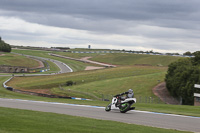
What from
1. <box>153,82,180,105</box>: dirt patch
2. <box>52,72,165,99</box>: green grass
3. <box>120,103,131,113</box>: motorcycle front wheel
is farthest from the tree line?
<box>120,103,131,113</box>: motorcycle front wheel

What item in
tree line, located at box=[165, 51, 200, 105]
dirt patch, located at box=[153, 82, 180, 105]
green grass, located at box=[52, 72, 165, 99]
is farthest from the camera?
green grass, located at box=[52, 72, 165, 99]

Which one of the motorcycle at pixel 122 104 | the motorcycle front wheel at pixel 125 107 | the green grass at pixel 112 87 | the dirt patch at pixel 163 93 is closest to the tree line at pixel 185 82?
the dirt patch at pixel 163 93

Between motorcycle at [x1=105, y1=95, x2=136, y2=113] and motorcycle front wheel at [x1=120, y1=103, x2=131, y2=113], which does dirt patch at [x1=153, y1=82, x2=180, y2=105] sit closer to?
motorcycle at [x1=105, y1=95, x2=136, y2=113]

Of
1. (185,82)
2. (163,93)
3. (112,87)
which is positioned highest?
(185,82)

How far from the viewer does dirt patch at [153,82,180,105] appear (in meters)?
43.8

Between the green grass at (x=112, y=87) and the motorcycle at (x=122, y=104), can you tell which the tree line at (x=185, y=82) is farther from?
the motorcycle at (x=122, y=104)

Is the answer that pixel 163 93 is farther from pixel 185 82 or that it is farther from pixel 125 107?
pixel 125 107

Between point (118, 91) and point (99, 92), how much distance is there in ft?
10.2

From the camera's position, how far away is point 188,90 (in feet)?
134

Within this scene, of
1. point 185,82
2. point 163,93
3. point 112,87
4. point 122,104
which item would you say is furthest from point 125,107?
point 112,87

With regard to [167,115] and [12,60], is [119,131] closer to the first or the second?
[167,115]

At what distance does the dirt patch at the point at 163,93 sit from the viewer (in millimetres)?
43800

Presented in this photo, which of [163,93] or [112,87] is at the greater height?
[112,87]

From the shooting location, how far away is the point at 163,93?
5006cm
